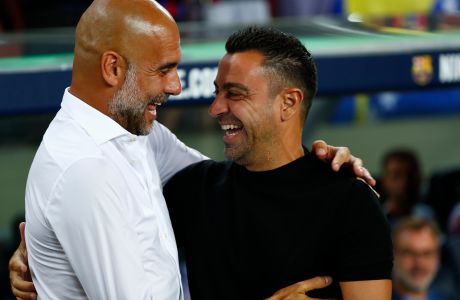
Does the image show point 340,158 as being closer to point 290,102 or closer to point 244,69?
point 290,102

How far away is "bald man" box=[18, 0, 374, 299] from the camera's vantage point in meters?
1.98

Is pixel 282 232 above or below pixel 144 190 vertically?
below

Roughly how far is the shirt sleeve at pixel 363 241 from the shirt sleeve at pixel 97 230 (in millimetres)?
482

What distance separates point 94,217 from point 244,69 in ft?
1.93

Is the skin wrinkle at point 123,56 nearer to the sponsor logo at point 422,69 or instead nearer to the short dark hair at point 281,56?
the short dark hair at point 281,56

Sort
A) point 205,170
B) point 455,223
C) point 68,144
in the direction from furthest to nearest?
point 455,223 → point 205,170 → point 68,144

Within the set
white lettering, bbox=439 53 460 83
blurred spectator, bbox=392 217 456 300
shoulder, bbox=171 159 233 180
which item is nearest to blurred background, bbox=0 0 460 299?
white lettering, bbox=439 53 460 83

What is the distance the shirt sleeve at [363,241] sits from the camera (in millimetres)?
2193

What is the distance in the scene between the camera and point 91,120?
2.11 m

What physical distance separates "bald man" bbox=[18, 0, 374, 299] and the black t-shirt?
0.15 metres

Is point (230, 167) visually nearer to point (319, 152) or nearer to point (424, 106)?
point (319, 152)

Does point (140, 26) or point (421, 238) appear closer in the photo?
point (140, 26)

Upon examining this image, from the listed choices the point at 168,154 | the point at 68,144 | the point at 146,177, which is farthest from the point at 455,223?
the point at 68,144

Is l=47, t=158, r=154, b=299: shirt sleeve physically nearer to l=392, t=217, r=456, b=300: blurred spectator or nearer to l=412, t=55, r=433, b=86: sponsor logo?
l=412, t=55, r=433, b=86: sponsor logo
